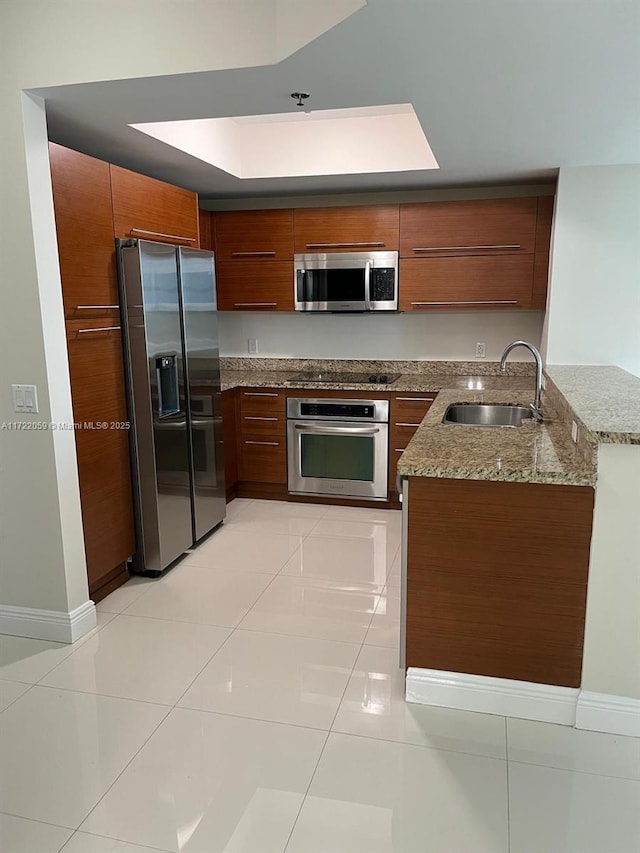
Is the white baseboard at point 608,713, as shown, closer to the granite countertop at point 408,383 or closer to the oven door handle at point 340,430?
the granite countertop at point 408,383

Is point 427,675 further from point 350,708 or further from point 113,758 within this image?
point 113,758

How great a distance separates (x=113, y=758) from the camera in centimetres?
208

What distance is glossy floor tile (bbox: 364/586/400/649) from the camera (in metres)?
2.79

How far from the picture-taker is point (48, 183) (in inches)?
102

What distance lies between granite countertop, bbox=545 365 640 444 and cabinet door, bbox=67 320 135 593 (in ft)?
6.90

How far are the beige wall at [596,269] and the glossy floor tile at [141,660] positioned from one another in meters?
2.70

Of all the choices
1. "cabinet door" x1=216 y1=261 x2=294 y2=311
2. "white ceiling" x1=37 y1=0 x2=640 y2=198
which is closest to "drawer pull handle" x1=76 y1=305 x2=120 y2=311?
"white ceiling" x1=37 y1=0 x2=640 y2=198

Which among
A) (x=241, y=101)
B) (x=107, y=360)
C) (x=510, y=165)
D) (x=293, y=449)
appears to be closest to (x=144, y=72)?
(x=241, y=101)

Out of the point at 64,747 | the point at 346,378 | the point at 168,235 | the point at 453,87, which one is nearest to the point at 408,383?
the point at 346,378

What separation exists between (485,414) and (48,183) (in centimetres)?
235

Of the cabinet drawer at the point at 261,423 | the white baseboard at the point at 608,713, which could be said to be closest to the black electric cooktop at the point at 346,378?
the cabinet drawer at the point at 261,423

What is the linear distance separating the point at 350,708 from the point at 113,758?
32.5 inches

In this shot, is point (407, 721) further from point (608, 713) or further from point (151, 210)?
point (151, 210)

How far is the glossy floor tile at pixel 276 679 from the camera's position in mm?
2312
